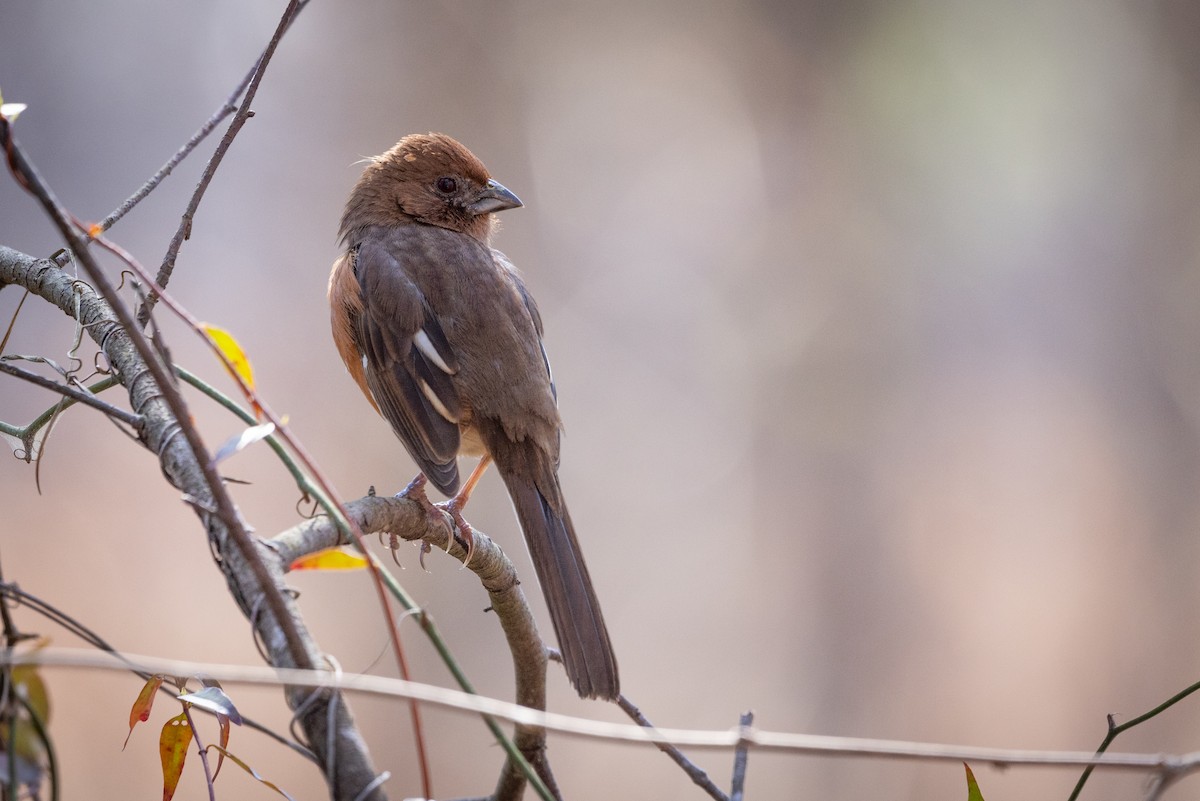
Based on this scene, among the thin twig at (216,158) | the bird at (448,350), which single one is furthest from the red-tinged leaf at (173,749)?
the bird at (448,350)

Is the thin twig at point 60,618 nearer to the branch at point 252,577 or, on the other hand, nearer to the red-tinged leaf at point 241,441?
the branch at point 252,577

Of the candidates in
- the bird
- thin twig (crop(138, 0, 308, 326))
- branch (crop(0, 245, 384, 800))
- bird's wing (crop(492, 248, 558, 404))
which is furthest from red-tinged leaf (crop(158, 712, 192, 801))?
bird's wing (crop(492, 248, 558, 404))

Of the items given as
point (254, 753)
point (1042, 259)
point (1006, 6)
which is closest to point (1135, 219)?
point (1042, 259)

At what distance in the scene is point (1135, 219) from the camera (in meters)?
6.75

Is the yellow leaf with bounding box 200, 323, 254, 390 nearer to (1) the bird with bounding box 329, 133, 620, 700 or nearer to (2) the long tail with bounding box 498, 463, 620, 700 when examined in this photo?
(2) the long tail with bounding box 498, 463, 620, 700

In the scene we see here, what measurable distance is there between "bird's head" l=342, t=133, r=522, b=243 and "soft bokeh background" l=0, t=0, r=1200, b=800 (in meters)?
2.00

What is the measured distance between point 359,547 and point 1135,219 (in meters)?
6.87

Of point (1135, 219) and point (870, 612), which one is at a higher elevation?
point (1135, 219)

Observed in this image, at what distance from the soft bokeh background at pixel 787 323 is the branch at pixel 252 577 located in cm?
369

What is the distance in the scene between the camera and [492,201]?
11.3ft

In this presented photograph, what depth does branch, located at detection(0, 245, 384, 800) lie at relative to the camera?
3.31 ft

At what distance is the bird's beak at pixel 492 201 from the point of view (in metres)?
3.43

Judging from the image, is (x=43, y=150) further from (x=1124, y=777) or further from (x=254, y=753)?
(x=1124, y=777)

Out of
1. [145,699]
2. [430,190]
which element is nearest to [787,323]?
[430,190]
